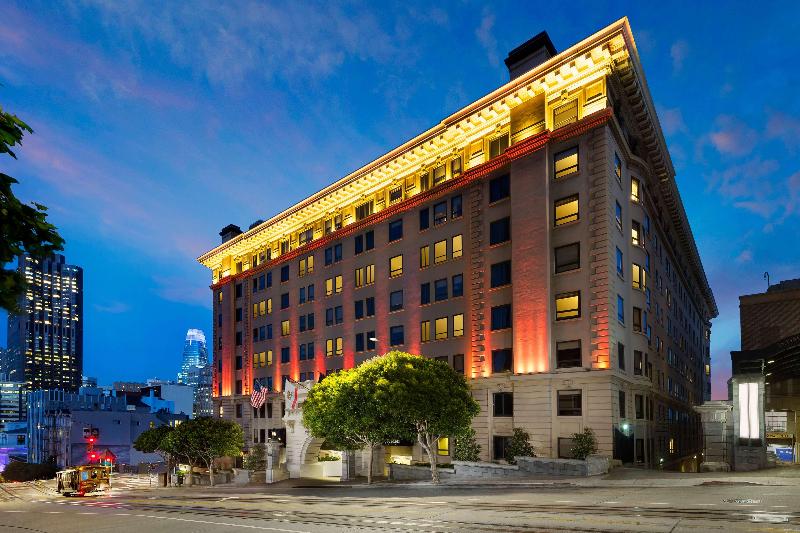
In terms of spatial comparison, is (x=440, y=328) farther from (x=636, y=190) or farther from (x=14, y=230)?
(x=14, y=230)

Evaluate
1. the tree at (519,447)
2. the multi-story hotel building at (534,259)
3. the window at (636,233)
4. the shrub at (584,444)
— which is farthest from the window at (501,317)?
the window at (636,233)

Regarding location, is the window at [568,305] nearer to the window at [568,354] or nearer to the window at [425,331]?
the window at [568,354]

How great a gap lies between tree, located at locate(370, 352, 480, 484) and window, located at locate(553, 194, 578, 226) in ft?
44.7

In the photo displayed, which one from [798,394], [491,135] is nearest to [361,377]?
[491,135]

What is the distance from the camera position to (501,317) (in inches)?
1866

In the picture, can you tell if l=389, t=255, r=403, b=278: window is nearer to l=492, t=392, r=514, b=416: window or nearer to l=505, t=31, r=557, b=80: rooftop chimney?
l=492, t=392, r=514, b=416: window

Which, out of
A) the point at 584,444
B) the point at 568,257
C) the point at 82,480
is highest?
the point at 568,257

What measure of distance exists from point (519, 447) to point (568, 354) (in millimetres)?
7134

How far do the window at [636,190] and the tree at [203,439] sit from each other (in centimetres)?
4176

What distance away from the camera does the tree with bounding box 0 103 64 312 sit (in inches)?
303

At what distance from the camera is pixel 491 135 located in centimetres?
5069

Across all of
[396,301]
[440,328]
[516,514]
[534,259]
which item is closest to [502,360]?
[440,328]

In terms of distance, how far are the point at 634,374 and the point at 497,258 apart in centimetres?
1314

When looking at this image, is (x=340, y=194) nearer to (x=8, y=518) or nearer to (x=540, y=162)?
(x=540, y=162)
